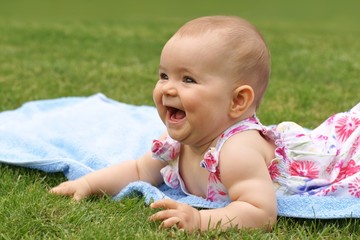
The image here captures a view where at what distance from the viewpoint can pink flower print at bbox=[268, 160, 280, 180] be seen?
2.71 metres

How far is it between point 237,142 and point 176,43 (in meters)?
0.46

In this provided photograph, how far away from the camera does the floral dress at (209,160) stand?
2609 millimetres

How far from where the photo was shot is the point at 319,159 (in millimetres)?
2900

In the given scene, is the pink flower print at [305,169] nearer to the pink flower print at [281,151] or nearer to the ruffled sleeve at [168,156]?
the pink flower print at [281,151]

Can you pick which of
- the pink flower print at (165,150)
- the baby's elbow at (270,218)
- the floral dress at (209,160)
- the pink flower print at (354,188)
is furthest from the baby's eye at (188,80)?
the pink flower print at (354,188)

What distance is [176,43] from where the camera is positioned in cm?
261

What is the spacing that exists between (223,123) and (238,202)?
344 mm

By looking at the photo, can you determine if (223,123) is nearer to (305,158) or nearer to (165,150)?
(165,150)

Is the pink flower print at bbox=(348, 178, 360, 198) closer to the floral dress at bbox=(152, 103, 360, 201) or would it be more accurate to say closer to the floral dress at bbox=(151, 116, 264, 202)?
the floral dress at bbox=(152, 103, 360, 201)

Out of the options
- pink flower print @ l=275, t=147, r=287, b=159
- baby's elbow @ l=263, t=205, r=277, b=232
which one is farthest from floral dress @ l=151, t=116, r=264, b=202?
baby's elbow @ l=263, t=205, r=277, b=232

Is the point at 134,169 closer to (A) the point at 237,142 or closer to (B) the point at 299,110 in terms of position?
(A) the point at 237,142

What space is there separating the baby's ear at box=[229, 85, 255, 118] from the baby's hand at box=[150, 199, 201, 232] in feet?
1.55

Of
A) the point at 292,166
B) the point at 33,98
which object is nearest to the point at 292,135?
the point at 292,166

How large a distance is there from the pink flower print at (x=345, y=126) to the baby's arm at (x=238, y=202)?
59 centimetres
